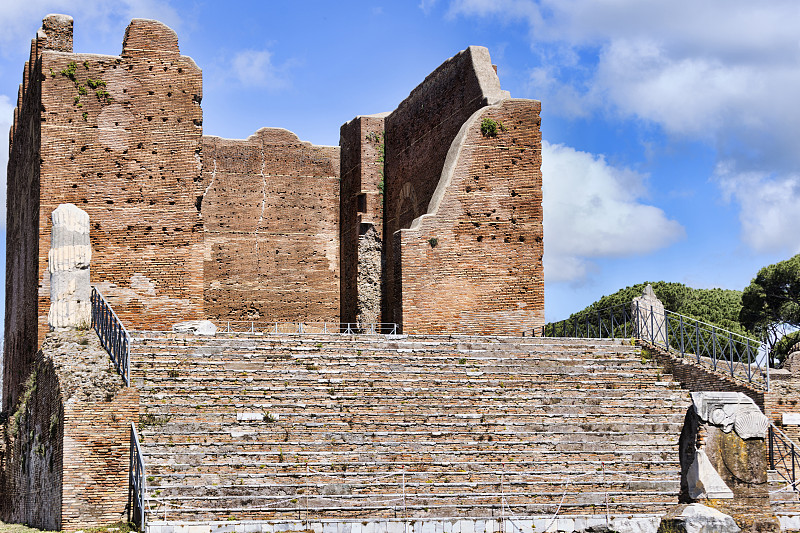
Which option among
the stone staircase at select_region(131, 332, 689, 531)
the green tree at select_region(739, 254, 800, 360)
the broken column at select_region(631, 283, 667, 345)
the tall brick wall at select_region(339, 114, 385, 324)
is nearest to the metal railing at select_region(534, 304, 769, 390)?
the broken column at select_region(631, 283, 667, 345)

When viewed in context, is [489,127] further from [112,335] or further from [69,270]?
[112,335]

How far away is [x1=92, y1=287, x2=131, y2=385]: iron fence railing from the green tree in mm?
26125

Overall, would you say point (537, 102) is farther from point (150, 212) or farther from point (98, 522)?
point (98, 522)

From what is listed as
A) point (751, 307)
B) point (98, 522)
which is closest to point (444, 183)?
point (98, 522)

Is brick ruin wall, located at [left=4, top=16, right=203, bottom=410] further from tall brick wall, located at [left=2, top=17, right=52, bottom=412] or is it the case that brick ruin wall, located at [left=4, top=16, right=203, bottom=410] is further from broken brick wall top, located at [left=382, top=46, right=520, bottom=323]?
broken brick wall top, located at [left=382, top=46, right=520, bottom=323]

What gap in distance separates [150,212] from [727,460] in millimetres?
11640

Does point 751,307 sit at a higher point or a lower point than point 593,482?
higher

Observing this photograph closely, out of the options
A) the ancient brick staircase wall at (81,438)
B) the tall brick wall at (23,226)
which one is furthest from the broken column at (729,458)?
the tall brick wall at (23,226)

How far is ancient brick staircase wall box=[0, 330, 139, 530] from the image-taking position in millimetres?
12141

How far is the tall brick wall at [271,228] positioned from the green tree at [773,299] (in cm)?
1665

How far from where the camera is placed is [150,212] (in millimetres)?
18516

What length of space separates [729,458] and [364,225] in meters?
16.6

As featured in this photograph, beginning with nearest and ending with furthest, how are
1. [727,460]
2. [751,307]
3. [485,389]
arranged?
[727,460], [485,389], [751,307]

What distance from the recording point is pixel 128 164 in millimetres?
18609
